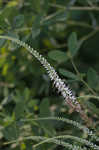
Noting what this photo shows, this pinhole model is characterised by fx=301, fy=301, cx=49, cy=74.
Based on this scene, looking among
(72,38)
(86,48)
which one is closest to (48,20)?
(72,38)

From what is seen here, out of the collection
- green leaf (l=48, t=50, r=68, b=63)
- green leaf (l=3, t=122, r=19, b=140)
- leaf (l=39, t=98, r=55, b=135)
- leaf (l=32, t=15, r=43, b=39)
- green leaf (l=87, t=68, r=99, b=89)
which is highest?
leaf (l=32, t=15, r=43, b=39)

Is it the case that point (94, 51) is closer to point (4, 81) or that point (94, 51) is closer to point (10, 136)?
point (4, 81)

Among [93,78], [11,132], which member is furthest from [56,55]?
[11,132]

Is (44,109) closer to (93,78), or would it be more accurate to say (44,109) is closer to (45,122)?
(45,122)

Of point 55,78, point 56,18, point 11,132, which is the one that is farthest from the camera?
point 56,18

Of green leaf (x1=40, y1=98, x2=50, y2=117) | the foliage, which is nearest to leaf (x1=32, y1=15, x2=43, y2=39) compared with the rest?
the foliage

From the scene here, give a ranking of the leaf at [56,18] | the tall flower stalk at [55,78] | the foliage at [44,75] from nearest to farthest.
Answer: the tall flower stalk at [55,78], the foliage at [44,75], the leaf at [56,18]

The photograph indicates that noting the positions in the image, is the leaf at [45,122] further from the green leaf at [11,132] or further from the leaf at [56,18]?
the leaf at [56,18]

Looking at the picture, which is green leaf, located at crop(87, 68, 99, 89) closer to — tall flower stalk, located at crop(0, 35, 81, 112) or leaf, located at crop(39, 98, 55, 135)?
leaf, located at crop(39, 98, 55, 135)

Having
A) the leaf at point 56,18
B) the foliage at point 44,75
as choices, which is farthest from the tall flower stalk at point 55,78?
the leaf at point 56,18
